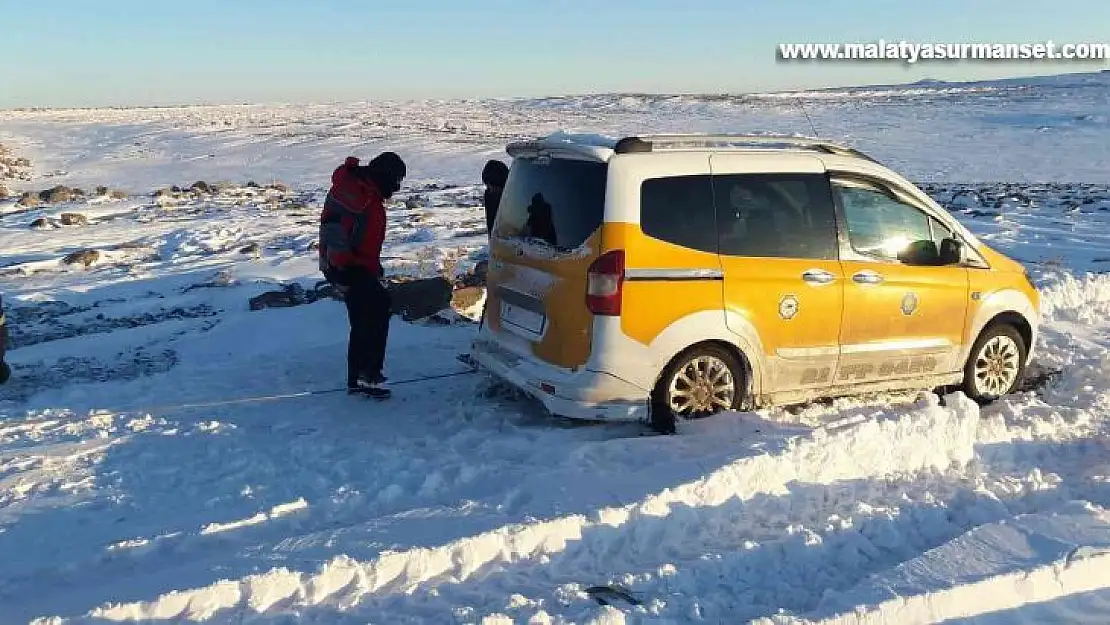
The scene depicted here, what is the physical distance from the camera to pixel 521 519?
15.0 feet

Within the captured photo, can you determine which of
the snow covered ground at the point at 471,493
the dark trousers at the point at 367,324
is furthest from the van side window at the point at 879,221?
the dark trousers at the point at 367,324

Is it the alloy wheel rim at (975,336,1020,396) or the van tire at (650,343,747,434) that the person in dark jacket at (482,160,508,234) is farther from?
the alloy wheel rim at (975,336,1020,396)

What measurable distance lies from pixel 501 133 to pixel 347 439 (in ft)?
145

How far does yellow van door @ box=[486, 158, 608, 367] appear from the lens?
18.4 feet

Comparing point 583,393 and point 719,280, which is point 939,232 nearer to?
point 719,280

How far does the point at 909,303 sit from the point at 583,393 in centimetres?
249

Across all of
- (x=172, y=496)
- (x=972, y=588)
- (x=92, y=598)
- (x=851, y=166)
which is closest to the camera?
(x=92, y=598)

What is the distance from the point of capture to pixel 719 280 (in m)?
5.81

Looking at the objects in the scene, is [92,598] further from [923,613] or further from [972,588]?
[972,588]

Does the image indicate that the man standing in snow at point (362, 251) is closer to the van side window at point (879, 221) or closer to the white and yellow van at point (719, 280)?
the white and yellow van at point (719, 280)

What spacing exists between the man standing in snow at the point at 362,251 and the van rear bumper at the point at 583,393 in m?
1.34

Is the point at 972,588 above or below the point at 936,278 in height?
below

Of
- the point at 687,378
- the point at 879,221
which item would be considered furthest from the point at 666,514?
the point at 879,221

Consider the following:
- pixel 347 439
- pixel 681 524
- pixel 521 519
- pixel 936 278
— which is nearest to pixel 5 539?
pixel 347 439
